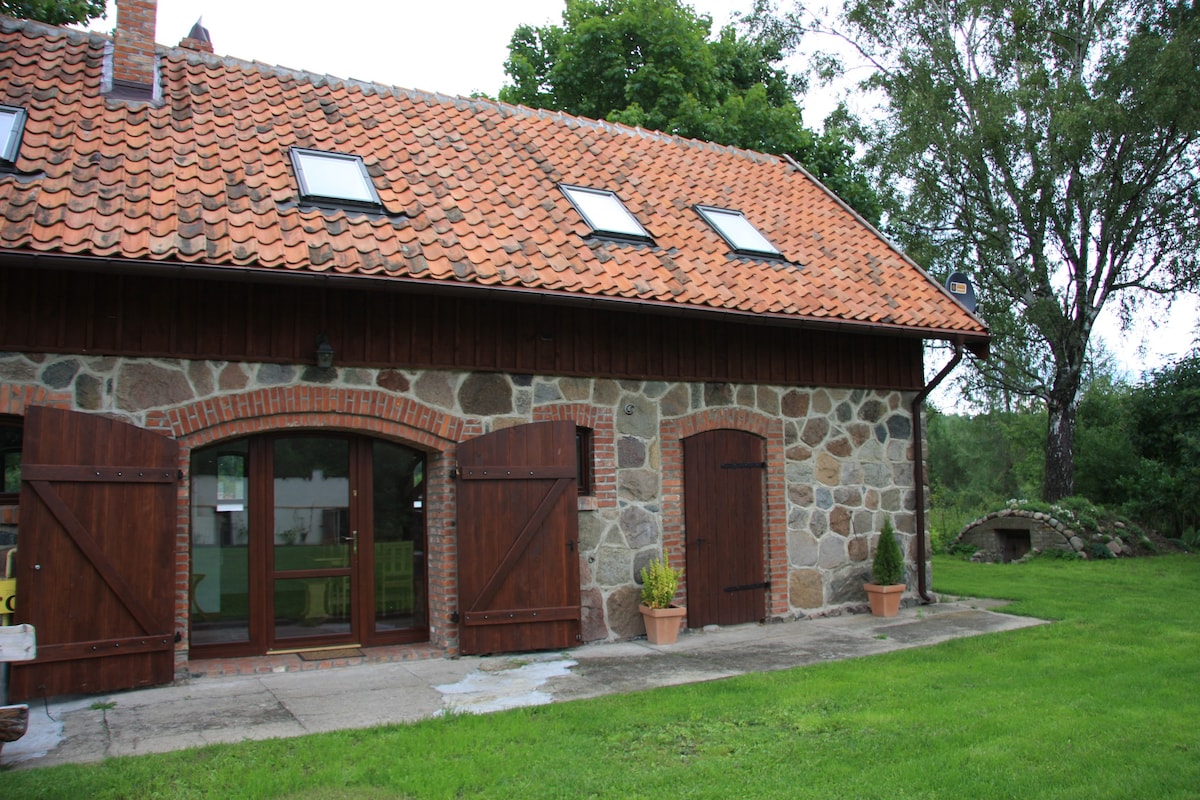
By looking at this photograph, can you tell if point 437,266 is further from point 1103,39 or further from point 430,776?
point 1103,39

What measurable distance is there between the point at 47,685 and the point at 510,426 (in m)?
3.98

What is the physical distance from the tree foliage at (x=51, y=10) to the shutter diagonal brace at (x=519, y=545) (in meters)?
9.64

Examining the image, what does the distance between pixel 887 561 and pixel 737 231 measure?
13.1 ft

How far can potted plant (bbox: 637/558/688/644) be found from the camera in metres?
8.85

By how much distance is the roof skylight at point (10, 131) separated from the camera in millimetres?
7590

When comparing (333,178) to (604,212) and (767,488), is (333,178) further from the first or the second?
(767,488)

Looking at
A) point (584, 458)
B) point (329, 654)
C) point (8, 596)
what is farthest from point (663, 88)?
point (8, 596)

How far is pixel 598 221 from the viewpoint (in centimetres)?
985

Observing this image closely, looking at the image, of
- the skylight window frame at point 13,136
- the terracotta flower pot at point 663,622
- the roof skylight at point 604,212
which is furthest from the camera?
the roof skylight at point 604,212

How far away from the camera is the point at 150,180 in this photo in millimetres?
7945

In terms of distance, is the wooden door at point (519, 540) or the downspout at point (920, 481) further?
the downspout at point (920, 481)

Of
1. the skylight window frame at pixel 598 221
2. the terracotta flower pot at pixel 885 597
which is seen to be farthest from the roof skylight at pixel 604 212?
the terracotta flower pot at pixel 885 597

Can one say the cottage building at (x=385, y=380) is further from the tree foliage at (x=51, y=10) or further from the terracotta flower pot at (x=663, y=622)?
the tree foliage at (x=51, y=10)

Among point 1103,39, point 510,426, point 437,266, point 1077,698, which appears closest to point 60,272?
point 437,266
